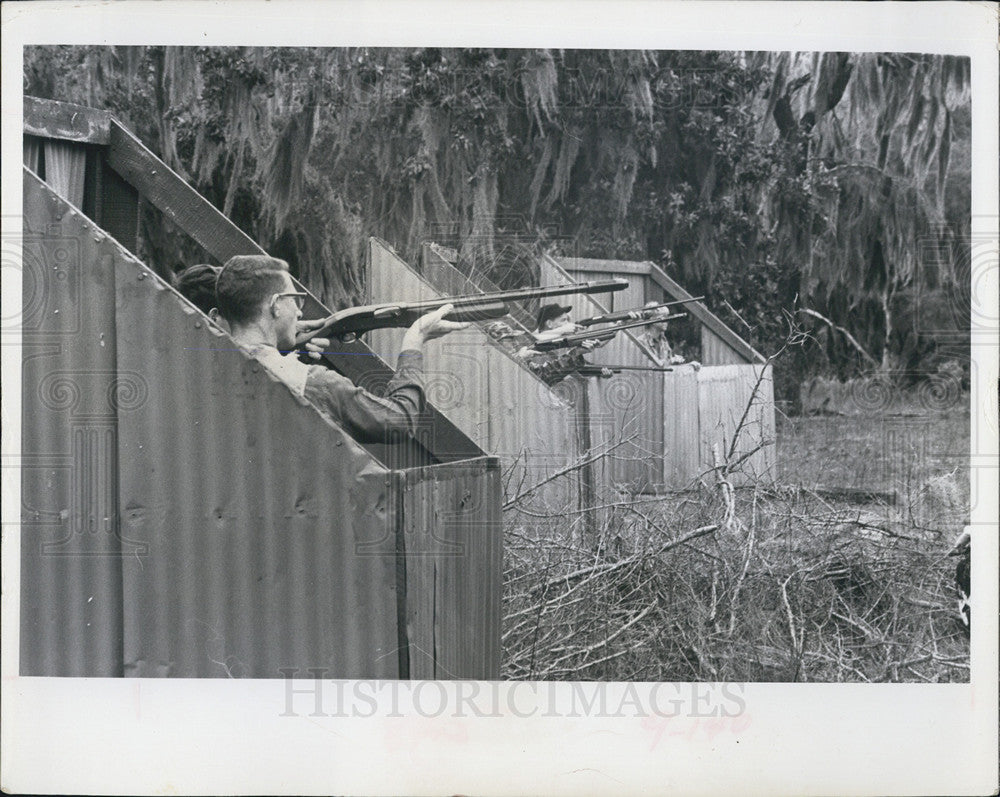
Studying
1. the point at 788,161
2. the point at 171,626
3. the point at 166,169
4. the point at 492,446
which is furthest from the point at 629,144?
the point at 171,626

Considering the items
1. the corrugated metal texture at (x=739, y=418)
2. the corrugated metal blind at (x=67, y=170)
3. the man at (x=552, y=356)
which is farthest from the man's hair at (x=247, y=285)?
the corrugated metal texture at (x=739, y=418)

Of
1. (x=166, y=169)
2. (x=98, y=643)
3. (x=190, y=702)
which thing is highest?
(x=166, y=169)

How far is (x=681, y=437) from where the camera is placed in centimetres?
413

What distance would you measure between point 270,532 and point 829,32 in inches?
125

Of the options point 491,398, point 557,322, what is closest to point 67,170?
point 491,398

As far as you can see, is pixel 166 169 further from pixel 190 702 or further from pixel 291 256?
pixel 190 702

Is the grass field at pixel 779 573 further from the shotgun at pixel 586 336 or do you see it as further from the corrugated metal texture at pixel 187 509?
the shotgun at pixel 586 336

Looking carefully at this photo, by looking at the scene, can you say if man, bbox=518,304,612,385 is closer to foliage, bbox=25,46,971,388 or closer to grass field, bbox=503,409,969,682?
foliage, bbox=25,46,971,388

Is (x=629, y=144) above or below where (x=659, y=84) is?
below

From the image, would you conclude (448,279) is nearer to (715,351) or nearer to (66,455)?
(715,351)

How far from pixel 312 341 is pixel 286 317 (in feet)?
0.49

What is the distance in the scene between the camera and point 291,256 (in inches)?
159

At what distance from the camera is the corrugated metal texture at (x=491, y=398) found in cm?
404

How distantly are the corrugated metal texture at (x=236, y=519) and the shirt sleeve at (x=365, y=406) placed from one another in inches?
3.6
